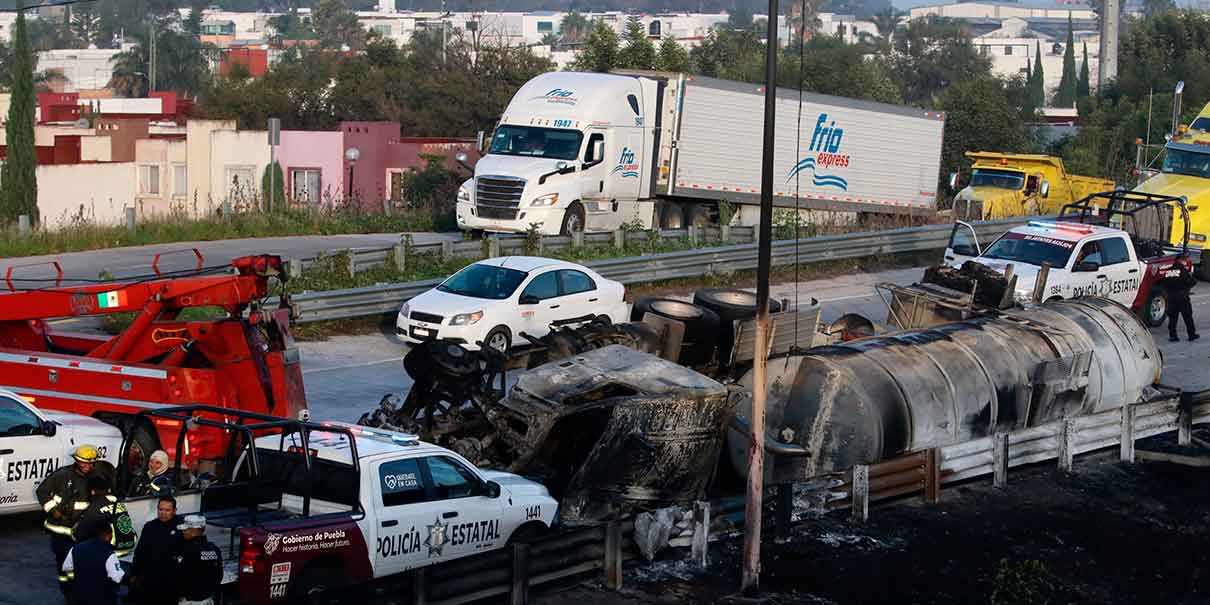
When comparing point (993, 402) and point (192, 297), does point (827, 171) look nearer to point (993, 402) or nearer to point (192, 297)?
point (993, 402)

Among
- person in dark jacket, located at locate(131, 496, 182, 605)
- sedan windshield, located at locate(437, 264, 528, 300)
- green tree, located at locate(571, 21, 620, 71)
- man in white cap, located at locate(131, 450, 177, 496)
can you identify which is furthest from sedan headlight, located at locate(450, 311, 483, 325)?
green tree, located at locate(571, 21, 620, 71)

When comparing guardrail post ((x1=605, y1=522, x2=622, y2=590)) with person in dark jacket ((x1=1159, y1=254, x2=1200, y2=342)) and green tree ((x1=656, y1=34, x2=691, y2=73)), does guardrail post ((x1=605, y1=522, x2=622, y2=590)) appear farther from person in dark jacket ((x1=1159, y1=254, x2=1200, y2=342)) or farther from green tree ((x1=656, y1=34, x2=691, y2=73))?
green tree ((x1=656, y1=34, x2=691, y2=73))

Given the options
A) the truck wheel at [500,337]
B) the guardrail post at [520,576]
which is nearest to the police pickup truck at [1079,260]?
the truck wheel at [500,337]

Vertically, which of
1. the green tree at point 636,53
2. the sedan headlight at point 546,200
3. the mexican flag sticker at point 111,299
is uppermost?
the green tree at point 636,53

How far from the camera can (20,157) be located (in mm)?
54688

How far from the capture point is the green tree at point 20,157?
5409 cm

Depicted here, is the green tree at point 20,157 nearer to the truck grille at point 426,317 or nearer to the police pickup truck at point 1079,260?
the truck grille at point 426,317

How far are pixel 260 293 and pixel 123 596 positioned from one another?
5666mm

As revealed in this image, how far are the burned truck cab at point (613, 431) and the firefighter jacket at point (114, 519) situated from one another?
413cm

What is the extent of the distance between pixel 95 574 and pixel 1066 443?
1156 centimetres

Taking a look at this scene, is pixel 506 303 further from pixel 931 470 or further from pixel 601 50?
pixel 601 50

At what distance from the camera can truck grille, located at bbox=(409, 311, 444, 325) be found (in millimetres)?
21203

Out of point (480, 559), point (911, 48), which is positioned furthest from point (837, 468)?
point (911, 48)

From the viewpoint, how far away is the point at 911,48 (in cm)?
14988
